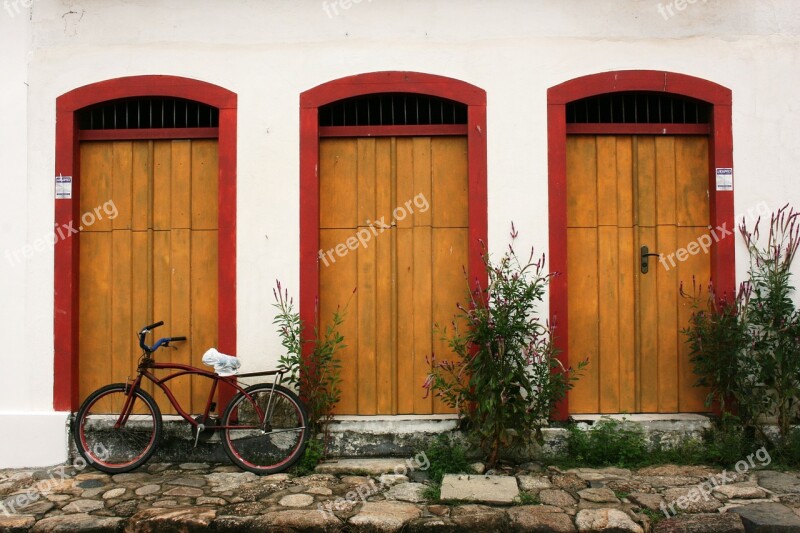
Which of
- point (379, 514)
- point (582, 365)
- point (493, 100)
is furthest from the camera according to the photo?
point (493, 100)

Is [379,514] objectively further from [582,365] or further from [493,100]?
[493,100]

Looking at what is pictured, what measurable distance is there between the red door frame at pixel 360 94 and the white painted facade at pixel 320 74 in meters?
0.08

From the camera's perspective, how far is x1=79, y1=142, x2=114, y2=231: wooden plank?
19.8 feet

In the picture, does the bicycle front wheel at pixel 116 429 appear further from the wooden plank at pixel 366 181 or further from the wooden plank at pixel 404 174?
the wooden plank at pixel 404 174

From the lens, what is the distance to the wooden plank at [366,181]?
5.96 m

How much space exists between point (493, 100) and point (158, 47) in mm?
2996

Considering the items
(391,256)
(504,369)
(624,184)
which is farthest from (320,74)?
(504,369)

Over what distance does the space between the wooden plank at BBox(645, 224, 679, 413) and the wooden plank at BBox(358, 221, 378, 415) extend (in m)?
2.48

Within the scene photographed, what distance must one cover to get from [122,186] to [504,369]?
3774 mm

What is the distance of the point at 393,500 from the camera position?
4.75 m

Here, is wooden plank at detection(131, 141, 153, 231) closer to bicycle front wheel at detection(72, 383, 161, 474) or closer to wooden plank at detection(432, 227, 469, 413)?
bicycle front wheel at detection(72, 383, 161, 474)

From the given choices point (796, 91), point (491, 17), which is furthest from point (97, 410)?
point (796, 91)

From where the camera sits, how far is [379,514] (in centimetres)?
447

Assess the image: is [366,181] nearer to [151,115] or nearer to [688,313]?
[151,115]
